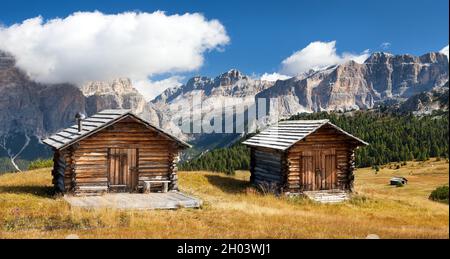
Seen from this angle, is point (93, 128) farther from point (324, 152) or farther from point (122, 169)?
point (324, 152)

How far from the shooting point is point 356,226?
16484 millimetres

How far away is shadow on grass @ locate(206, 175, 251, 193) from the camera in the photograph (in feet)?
95.8

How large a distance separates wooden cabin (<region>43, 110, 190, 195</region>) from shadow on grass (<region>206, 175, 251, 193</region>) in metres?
5.31

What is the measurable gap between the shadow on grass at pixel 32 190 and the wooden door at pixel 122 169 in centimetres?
294

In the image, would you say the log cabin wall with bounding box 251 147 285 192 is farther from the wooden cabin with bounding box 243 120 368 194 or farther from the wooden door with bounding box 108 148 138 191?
the wooden door with bounding box 108 148 138 191

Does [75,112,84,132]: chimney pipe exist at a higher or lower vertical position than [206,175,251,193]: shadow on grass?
higher

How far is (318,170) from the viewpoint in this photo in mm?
27766

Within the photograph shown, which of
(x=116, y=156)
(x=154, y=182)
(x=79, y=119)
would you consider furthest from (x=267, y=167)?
(x=79, y=119)

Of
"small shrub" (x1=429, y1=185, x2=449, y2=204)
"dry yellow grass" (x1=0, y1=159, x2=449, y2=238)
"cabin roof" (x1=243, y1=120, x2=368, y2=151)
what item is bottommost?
"small shrub" (x1=429, y1=185, x2=449, y2=204)

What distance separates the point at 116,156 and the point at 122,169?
0.71 metres

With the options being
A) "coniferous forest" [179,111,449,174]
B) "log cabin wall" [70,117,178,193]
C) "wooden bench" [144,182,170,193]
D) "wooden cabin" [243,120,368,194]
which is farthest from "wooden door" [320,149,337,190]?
"coniferous forest" [179,111,449,174]

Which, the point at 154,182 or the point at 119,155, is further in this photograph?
the point at 154,182

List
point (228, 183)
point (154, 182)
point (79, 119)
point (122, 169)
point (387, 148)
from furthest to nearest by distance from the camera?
point (387, 148) → point (228, 183) → point (79, 119) → point (154, 182) → point (122, 169)
